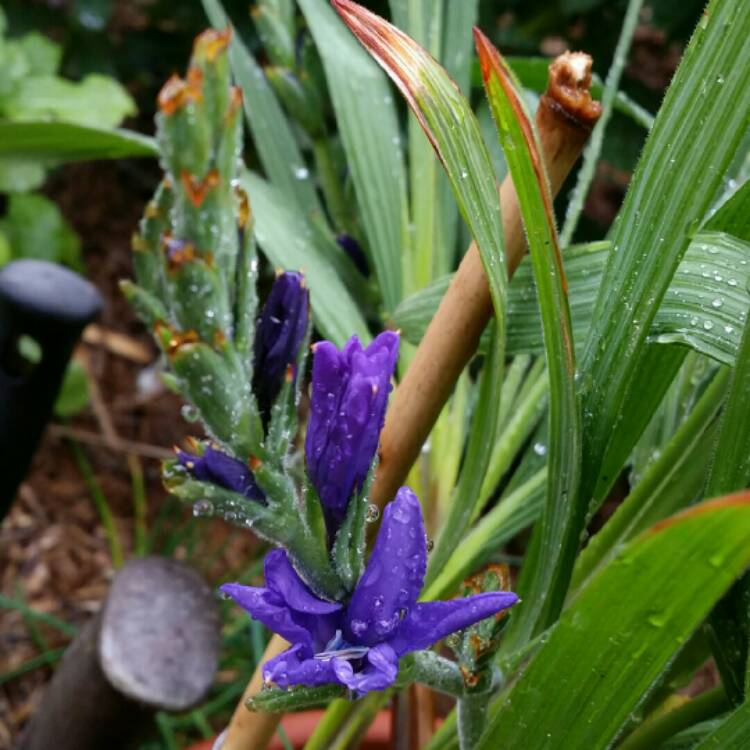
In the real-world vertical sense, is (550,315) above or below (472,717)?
above

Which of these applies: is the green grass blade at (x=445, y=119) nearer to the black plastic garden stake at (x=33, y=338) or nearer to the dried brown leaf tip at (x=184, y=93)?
the dried brown leaf tip at (x=184, y=93)

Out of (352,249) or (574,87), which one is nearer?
(574,87)

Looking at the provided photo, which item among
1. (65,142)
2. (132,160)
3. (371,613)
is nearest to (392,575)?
(371,613)

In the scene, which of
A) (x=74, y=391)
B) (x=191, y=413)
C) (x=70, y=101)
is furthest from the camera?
(x=74, y=391)

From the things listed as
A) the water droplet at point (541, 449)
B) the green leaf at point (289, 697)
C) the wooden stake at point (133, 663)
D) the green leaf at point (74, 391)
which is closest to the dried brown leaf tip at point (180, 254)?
the green leaf at point (289, 697)

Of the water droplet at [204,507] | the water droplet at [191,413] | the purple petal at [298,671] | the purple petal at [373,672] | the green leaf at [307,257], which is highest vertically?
the purple petal at [373,672]

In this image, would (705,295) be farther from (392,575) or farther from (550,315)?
(392,575)

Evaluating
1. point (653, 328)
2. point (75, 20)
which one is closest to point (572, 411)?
point (653, 328)
